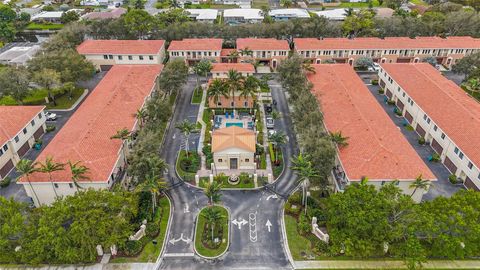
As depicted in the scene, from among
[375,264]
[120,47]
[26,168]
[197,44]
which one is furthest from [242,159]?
[120,47]

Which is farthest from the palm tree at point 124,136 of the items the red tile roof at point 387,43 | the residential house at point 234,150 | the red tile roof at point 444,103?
the red tile roof at point 387,43

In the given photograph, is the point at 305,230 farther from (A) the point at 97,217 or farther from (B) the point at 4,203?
(B) the point at 4,203

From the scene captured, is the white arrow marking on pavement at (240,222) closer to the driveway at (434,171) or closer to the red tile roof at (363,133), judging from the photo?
the red tile roof at (363,133)

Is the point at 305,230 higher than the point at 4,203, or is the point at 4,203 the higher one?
the point at 4,203

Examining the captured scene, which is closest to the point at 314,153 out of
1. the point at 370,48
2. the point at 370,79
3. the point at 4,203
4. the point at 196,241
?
the point at 196,241

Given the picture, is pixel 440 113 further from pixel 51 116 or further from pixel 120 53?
pixel 51 116

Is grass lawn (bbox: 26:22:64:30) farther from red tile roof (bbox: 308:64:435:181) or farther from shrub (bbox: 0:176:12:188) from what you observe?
red tile roof (bbox: 308:64:435:181)
